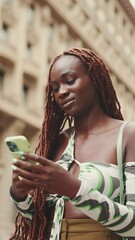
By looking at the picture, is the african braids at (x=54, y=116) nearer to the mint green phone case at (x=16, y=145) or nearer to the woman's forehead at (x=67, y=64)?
the woman's forehead at (x=67, y=64)

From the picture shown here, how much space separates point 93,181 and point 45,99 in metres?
0.48

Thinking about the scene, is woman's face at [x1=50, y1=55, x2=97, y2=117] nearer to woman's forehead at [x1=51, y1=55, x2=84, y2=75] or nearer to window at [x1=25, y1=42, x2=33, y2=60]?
woman's forehead at [x1=51, y1=55, x2=84, y2=75]

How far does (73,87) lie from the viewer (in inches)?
80.1

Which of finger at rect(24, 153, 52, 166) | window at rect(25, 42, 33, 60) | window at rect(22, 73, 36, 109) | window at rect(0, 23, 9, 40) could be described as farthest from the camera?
window at rect(25, 42, 33, 60)

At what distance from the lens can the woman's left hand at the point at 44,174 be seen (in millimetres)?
1677

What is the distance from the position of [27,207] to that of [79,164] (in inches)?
9.3

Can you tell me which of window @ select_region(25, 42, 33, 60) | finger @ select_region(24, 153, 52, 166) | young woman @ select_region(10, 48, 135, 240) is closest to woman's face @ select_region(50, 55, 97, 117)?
young woman @ select_region(10, 48, 135, 240)

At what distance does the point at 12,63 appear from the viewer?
67.9 feet

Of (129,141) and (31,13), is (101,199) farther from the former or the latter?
(31,13)

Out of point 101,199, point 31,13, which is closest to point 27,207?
point 101,199

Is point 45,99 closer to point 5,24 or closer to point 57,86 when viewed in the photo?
point 57,86

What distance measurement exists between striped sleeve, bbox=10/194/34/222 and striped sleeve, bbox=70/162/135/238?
12.2 inches

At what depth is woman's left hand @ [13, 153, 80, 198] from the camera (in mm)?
1677

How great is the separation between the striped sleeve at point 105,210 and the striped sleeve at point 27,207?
1.02ft
